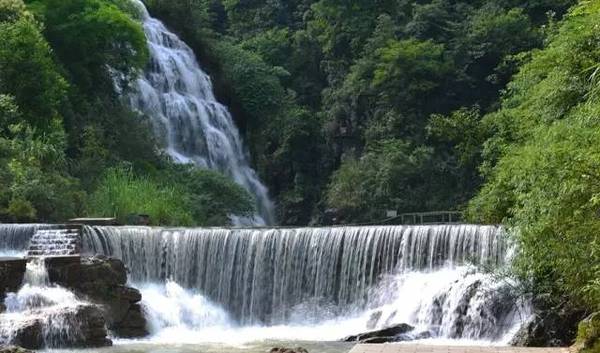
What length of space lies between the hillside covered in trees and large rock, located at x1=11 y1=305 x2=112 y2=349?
6972 mm

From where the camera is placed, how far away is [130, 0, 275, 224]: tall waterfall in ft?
113

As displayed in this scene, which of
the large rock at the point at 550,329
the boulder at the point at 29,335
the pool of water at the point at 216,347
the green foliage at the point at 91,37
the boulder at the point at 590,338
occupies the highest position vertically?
the green foliage at the point at 91,37

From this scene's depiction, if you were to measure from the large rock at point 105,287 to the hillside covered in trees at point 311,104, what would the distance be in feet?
17.2

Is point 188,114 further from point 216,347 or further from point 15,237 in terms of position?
point 216,347

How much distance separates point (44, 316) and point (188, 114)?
18.2 metres

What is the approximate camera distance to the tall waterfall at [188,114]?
34375 millimetres

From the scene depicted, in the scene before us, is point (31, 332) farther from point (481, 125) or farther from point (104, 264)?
point (481, 125)

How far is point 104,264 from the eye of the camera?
19.2 m

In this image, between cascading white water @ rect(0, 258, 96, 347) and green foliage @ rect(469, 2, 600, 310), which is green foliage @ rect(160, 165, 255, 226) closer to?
green foliage @ rect(469, 2, 600, 310)

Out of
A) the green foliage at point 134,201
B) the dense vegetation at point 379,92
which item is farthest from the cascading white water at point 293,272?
the green foliage at point 134,201

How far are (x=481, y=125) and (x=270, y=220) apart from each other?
32.4ft

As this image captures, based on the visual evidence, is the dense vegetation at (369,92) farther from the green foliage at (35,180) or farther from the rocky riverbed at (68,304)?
the rocky riverbed at (68,304)

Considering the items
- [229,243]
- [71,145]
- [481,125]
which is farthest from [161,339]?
Answer: [481,125]

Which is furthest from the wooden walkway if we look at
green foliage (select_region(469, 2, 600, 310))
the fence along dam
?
the fence along dam
